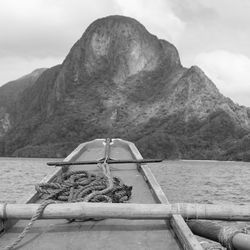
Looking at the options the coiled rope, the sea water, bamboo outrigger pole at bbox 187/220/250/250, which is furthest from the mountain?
bamboo outrigger pole at bbox 187/220/250/250

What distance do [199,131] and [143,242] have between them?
14696cm

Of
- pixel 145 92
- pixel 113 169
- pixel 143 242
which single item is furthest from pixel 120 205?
pixel 145 92

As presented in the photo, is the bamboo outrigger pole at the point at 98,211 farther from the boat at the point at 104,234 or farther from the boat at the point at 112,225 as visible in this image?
the boat at the point at 104,234

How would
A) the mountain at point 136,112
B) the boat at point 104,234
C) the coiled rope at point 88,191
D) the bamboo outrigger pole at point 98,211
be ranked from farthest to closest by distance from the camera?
the mountain at point 136,112, the coiled rope at point 88,191, the bamboo outrigger pole at point 98,211, the boat at point 104,234

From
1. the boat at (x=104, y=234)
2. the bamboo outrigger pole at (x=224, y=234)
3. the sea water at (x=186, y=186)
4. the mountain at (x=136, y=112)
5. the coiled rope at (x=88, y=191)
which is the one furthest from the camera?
the mountain at (x=136, y=112)

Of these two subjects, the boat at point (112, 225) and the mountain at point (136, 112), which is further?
the mountain at point (136, 112)

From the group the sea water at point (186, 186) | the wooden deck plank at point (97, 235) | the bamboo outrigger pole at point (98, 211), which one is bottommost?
the sea water at point (186, 186)

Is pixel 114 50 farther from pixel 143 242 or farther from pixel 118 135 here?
pixel 143 242

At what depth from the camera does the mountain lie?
140750 mm

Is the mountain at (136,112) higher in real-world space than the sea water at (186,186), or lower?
higher

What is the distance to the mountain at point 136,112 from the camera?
140750mm

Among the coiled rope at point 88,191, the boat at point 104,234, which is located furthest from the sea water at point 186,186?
the boat at point 104,234

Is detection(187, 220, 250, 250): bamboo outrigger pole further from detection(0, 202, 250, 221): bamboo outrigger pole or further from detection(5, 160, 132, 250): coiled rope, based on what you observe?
detection(5, 160, 132, 250): coiled rope

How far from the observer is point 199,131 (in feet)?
491
